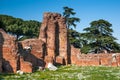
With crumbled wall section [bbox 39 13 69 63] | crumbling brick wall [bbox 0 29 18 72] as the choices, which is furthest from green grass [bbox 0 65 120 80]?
crumbled wall section [bbox 39 13 69 63]

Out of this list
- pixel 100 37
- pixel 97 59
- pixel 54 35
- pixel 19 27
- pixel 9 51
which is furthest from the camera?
pixel 19 27

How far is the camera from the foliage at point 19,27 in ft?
249

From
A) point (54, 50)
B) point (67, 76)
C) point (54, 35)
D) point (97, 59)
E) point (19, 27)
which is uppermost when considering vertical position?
point (19, 27)

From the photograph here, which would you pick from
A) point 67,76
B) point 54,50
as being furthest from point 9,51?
point 54,50

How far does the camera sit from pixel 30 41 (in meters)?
37.1

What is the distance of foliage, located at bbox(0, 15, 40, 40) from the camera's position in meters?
75.8

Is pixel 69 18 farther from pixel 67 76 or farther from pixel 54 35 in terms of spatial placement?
pixel 67 76

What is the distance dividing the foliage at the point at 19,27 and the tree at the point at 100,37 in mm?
23367

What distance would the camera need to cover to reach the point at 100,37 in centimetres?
5672

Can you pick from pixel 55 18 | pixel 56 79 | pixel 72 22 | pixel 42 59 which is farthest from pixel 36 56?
pixel 72 22

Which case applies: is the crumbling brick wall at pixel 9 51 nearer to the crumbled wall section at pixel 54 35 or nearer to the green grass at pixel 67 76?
the green grass at pixel 67 76

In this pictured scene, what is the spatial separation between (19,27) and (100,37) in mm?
27506

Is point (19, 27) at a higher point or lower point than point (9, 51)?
higher

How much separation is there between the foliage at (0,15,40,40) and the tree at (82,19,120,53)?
23.4 meters
